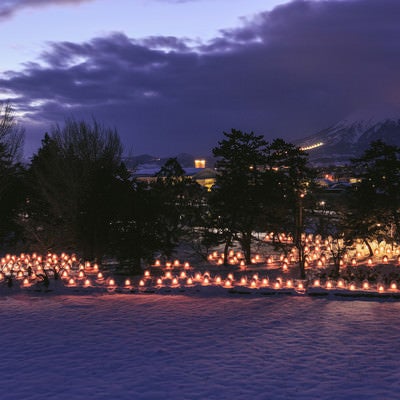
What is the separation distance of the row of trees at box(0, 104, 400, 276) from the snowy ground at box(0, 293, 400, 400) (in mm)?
5711

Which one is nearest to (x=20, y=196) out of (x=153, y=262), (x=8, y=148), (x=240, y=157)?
(x=8, y=148)

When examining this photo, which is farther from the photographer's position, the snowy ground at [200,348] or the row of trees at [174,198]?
the row of trees at [174,198]

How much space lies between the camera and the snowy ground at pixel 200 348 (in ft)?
25.6

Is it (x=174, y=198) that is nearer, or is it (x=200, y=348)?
(x=200, y=348)

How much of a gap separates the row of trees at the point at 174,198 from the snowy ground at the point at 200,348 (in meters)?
5.71

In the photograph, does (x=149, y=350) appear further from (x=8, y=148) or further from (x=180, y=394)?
(x=8, y=148)

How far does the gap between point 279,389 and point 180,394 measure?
1835mm

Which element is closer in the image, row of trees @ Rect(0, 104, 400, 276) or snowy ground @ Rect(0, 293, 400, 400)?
snowy ground @ Rect(0, 293, 400, 400)

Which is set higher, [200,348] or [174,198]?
[174,198]

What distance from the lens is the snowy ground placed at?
7805 millimetres

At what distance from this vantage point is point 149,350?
9.76 m

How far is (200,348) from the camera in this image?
32.1 feet

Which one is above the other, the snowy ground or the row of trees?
the row of trees

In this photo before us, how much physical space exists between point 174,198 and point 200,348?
1526 centimetres
